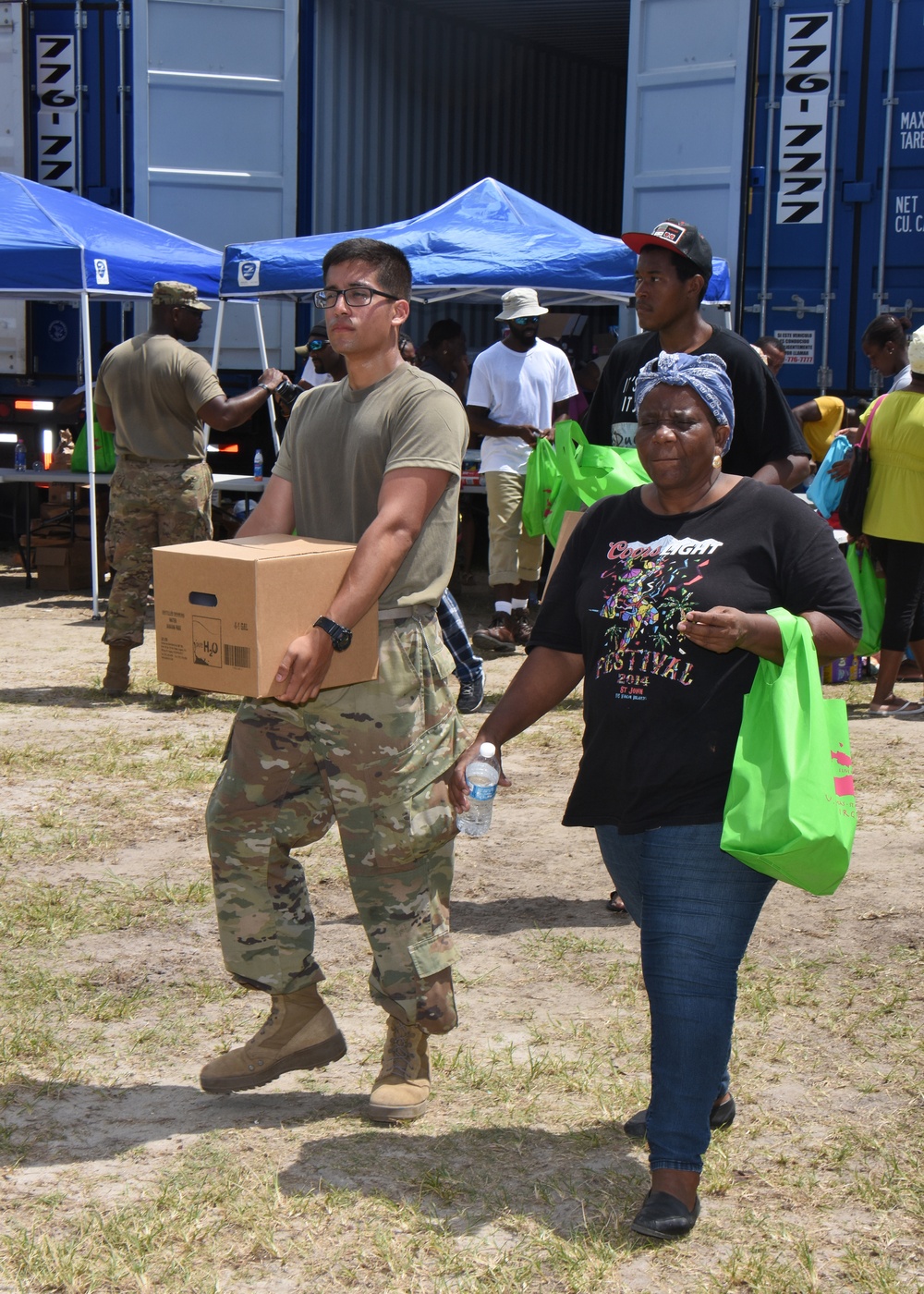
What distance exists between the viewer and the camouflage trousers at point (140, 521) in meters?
8.09

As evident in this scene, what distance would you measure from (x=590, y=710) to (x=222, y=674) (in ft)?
2.49

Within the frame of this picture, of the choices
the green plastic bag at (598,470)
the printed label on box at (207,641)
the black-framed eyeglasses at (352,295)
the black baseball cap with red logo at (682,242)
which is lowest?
the printed label on box at (207,641)

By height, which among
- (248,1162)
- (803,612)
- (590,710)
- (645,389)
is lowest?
(248,1162)

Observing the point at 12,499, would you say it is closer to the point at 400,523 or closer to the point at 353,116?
the point at 353,116

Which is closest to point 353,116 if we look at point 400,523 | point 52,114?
point 52,114

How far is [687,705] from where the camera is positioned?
291cm

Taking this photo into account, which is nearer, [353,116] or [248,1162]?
[248,1162]

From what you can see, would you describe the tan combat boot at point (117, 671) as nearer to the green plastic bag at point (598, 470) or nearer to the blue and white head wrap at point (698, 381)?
the green plastic bag at point (598, 470)

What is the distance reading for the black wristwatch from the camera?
10.3 ft

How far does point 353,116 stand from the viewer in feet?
44.3

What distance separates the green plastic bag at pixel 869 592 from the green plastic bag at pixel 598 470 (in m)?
2.54

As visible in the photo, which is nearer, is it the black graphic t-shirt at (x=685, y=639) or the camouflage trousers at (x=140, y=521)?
the black graphic t-shirt at (x=685, y=639)

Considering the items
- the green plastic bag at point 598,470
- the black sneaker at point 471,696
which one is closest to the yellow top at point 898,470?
the black sneaker at point 471,696

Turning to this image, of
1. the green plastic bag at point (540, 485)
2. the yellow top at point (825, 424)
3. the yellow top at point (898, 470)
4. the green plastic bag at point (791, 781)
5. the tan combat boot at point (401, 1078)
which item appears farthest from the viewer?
the yellow top at point (825, 424)
